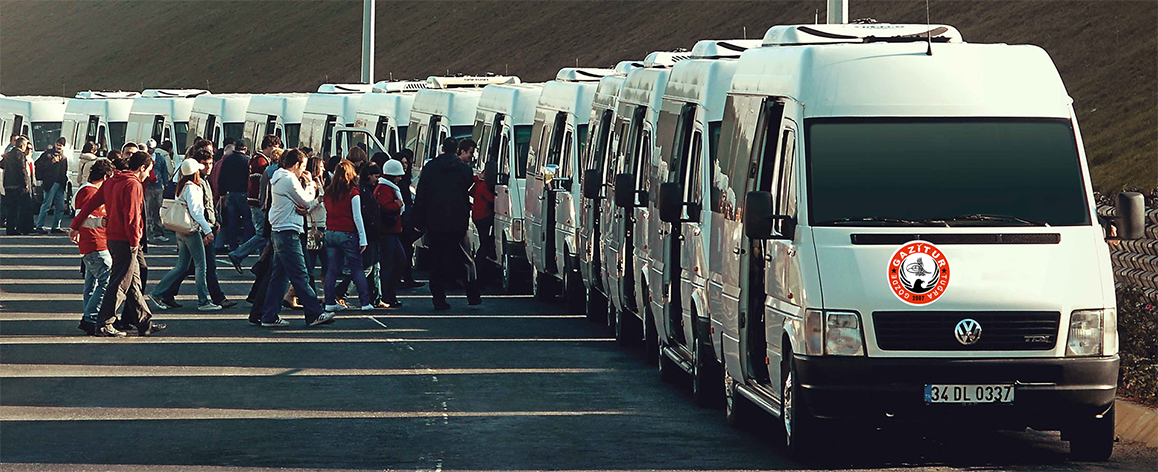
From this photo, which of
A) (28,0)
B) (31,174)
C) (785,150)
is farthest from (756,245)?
(28,0)

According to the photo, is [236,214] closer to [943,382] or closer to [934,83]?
[934,83]

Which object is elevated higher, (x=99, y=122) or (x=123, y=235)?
(x=99, y=122)

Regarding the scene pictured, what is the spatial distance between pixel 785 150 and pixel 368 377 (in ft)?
14.7

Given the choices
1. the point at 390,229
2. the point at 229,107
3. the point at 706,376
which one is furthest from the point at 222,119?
the point at 706,376

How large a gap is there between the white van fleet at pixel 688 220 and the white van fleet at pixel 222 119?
26816 mm

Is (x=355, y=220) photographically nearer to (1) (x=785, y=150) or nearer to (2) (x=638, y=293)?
(2) (x=638, y=293)

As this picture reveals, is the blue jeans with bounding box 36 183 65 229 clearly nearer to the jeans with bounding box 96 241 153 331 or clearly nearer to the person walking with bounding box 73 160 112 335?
the person walking with bounding box 73 160 112 335

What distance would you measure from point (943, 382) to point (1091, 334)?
0.78 metres

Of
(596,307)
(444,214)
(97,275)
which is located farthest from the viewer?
(444,214)

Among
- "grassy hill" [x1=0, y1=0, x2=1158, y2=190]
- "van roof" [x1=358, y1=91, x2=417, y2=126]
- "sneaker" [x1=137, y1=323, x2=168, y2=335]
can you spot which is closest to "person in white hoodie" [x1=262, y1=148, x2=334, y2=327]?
"sneaker" [x1=137, y1=323, x2=168, y2=335]

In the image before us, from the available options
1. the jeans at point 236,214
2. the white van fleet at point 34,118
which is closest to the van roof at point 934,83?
the jeans at point 236,214

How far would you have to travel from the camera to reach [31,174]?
106 feet

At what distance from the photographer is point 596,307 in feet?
59.6

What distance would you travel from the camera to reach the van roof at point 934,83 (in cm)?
1017
